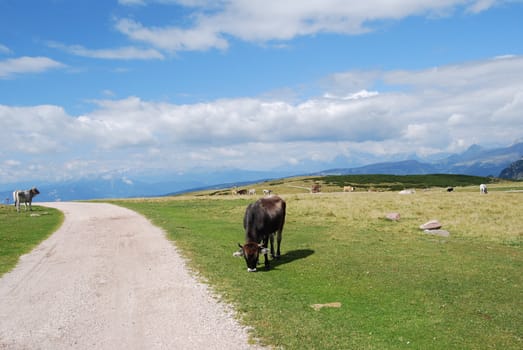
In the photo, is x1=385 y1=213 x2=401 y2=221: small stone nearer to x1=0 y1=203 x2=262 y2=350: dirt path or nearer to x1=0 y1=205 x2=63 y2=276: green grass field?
x1=0 y1=203 x2=262 y2=350: dirt path

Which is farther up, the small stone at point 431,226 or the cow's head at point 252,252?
the cow's head at point 252,252

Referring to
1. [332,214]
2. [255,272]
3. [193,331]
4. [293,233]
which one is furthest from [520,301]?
[332,214]

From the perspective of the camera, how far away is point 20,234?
30.0 m

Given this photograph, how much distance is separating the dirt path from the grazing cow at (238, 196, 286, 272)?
3229 millimetres

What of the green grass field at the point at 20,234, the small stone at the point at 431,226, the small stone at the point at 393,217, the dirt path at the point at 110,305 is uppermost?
the green grass field at the point at 20,234

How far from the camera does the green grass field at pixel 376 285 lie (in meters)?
11.3

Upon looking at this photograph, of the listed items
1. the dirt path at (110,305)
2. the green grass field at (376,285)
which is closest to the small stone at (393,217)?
Answer: the green grass field at (376,285)

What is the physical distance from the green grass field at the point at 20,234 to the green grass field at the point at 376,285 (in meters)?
9.23

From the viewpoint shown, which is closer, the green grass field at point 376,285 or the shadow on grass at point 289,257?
the green grass field at point 376,285

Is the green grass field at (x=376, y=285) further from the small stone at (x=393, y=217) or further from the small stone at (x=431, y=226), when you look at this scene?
the small stone at (x=393, y=217)

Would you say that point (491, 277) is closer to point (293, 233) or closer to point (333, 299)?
point (333, 299)

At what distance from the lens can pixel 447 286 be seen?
1634 cm

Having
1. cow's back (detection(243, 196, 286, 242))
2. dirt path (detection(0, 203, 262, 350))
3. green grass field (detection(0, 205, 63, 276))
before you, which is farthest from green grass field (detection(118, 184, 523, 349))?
green grass field (detection(0, 205, 63, 276))

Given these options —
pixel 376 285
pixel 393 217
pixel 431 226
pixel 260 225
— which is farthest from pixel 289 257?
pixel 393 217
